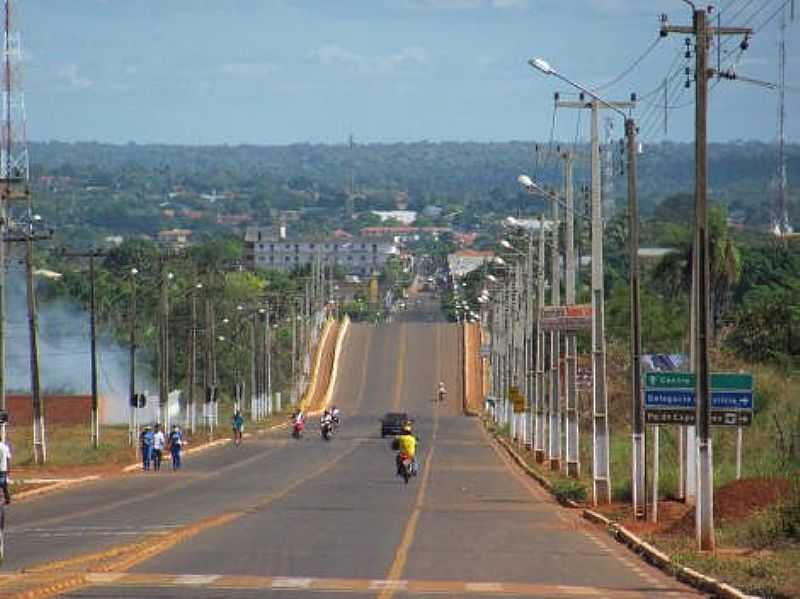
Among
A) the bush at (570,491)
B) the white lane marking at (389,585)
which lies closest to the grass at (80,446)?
the bush at (570,491)

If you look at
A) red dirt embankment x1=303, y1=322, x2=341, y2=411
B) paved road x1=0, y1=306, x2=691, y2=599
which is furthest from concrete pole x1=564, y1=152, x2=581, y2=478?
red dirt embankment x1=303, y1=322, x2=341, y2=411

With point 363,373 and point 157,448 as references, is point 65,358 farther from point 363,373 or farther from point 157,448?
point 157,448

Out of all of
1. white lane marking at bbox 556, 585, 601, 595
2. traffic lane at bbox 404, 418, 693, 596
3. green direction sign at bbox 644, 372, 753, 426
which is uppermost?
green direction sign at bbox 644, 372, 753, 426

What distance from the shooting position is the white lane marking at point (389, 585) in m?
24.9

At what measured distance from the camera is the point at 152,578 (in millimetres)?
25672

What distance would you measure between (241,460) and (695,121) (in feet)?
149

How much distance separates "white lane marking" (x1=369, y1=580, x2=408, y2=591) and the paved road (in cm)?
3

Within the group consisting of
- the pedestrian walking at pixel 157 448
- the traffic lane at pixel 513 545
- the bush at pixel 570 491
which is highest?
the traffic lane at pixel 513 545

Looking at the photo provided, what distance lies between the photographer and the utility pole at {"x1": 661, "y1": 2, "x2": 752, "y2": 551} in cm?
3172

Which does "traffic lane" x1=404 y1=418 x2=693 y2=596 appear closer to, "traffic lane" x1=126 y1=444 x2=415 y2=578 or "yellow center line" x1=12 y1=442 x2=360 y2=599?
"traffic lane" x1=126 y1=444 x2=415 y2=578

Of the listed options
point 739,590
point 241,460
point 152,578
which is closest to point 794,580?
point 739,590

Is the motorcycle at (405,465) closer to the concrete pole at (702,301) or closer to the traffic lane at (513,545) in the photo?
the traffic lane at (513,545)

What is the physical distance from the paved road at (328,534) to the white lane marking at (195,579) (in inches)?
1.1

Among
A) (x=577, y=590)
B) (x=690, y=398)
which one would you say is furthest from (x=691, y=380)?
(x=577, y=590)
